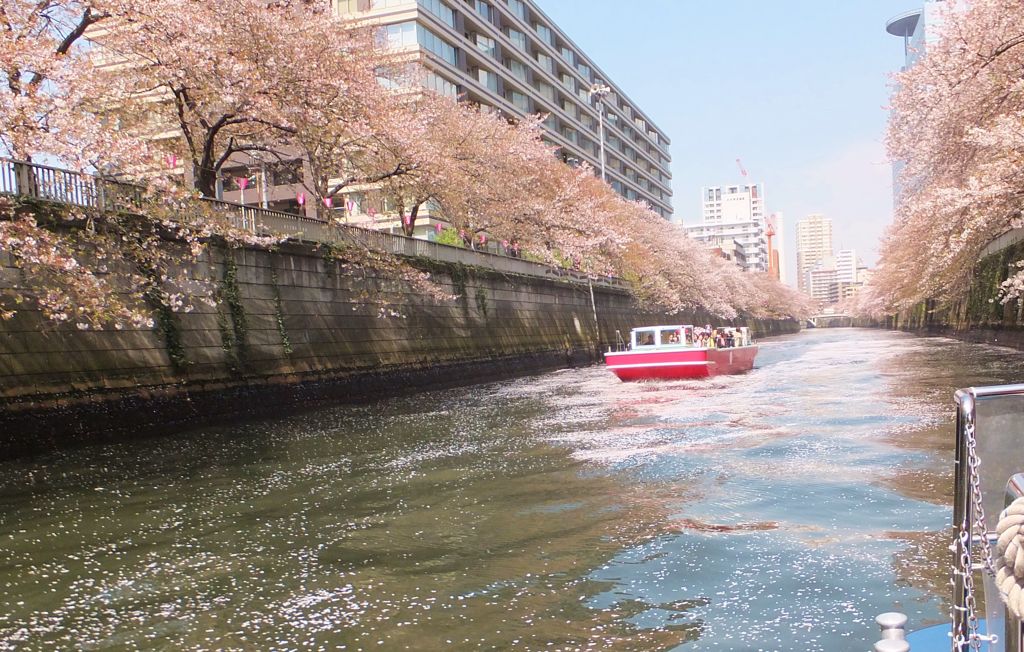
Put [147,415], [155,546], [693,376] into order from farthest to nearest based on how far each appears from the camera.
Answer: [693,376] < [147,415] < [155,546]

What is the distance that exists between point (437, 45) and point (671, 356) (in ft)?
105

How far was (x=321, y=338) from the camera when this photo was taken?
2300 cm

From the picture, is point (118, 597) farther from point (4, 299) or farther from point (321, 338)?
point (321, 338)

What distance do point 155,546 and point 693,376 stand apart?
2166 cm

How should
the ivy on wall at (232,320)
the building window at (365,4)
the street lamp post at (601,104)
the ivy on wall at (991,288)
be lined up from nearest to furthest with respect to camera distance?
the ivy on wall at (232,320)
the ivy on wall at (991,288)
the building window at (365,4)
the street lamp post at (601,104)

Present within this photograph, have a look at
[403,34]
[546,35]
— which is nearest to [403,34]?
[403,34]

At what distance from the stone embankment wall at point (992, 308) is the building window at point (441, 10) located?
34.6 meters

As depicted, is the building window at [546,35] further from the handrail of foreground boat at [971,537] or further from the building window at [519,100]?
the handrail of foreground boat at [971,537]

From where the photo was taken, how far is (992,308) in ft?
120

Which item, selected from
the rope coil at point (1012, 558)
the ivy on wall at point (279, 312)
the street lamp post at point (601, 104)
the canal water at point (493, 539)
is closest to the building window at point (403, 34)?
the street lamp post at point (601, 104)

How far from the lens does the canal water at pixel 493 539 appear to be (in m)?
5.15

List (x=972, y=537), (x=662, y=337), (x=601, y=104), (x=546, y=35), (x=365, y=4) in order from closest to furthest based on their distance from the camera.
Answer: (x=972, y=537), (x=662, y=337), (x=365, y=4), (x=546, y=35), (x=601, y=104)

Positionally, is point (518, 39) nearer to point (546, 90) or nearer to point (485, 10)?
point (546, 90)

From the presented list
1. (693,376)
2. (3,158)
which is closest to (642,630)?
(3,158)
